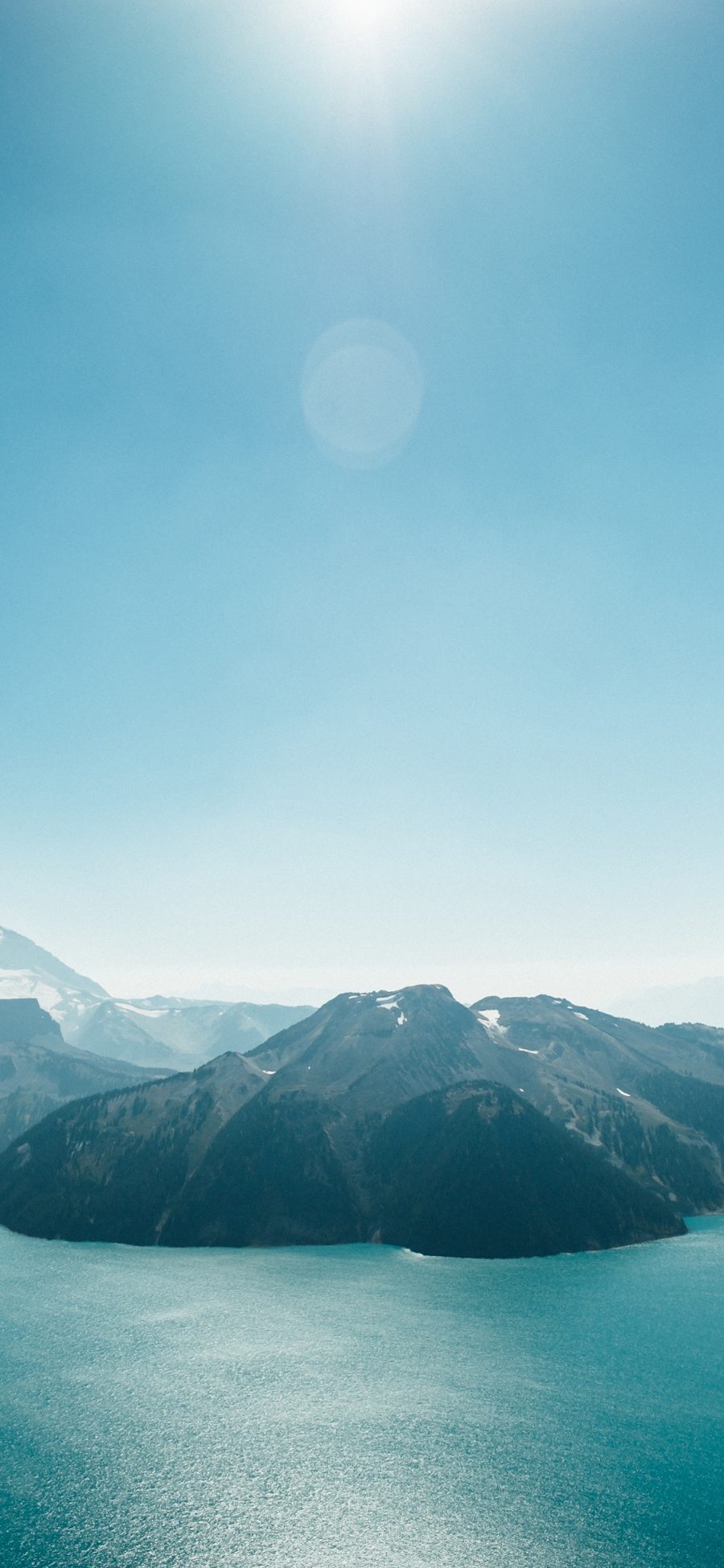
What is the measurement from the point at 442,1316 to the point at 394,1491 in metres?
74.4

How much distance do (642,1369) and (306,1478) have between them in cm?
6786

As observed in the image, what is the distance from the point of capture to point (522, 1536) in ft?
266

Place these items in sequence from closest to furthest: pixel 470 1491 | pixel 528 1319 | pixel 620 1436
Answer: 1. pixel 470 1491
2. pixel 620 1436
3. pixel 528 1319

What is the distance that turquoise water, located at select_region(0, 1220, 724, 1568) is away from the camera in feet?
265

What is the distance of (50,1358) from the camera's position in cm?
13475

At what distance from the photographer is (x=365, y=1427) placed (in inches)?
4190

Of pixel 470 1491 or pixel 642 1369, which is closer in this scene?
pixel 470 1491

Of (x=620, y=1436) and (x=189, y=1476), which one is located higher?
(x=620, y=1436)

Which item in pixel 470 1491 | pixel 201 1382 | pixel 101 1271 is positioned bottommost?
pixel 101 1271

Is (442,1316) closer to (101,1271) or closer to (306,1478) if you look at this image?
(306,1478)

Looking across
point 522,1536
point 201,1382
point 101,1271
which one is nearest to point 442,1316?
point 201,1382

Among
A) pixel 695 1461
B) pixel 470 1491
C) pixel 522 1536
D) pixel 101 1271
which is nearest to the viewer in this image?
pixel 522 1536

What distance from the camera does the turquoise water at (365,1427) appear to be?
8069 cm

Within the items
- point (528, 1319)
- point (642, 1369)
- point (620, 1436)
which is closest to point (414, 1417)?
point (620, 1436)
